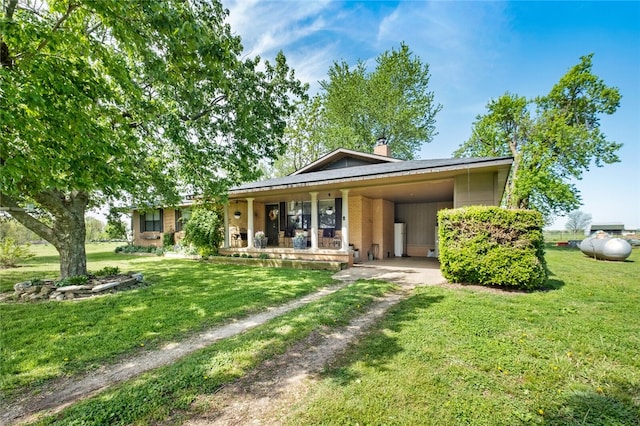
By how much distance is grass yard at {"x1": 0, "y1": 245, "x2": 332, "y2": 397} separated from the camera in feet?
10.7

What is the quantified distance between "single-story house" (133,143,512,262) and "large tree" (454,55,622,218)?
13464 mm

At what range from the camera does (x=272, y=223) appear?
14633 millimetres

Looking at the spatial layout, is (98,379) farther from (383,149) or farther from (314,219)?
(383,149)

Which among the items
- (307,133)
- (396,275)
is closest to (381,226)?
(396,275)

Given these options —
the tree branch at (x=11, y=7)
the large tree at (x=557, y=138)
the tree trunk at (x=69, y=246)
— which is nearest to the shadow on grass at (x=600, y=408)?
the tree branch at (x=11, y=7)

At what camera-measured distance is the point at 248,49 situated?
7.89m

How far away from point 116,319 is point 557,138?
2815cm

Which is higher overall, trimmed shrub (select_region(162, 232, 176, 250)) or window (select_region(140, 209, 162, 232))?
window (select_region(140, 209, 162, 232))

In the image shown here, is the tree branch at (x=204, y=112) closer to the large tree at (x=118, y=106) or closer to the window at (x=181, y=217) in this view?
the large tree at (x=118, y=106)

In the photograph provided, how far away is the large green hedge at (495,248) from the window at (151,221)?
58.5ft

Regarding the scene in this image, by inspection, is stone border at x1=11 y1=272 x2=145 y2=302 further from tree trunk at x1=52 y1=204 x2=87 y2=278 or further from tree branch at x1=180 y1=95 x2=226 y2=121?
tree branch at x1=180 y1=95 x2=226 y2=121

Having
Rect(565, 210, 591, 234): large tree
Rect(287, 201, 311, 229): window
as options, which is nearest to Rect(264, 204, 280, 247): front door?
Rect(287, 201, 311, 229): window

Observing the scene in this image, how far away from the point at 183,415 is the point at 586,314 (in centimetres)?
591

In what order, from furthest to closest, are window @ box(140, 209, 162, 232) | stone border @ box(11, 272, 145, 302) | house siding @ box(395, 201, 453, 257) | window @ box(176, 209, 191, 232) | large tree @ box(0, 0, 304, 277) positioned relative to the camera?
window @ box(140, 209, 162, 232) → window @ box(176, 209, 191, 232) → house siding @ box(395, 201, 453, 257) → stone border @ box(11, 272, 145, 302) → large tree @ box(0, 0, 304, 277)
